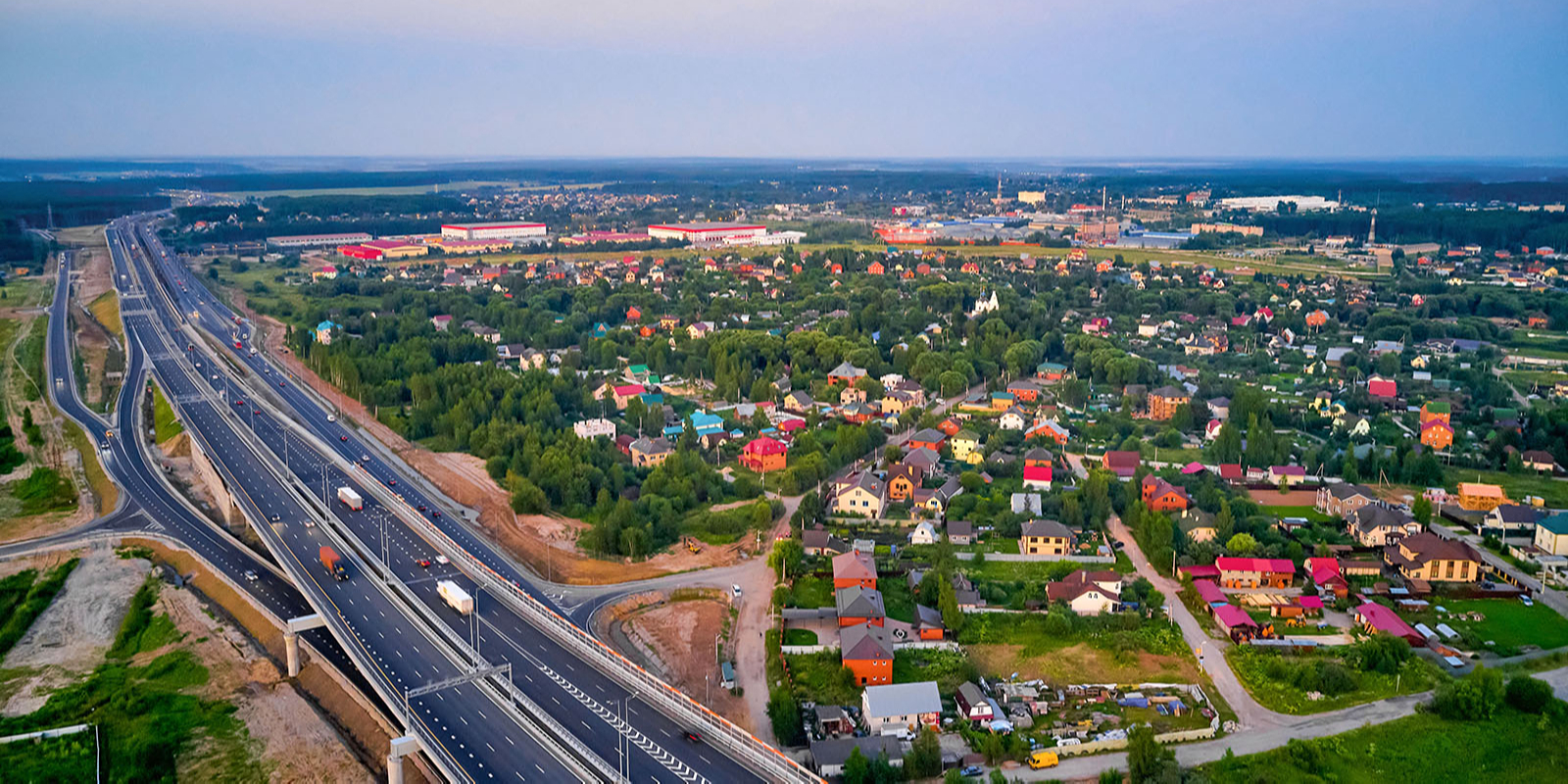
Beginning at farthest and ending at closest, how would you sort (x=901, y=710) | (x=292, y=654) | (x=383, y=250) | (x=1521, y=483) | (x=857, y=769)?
(x=383, y=250) < (x=1521, y=483) < (x=292, y=654) < (x=901, y=710) < (x=857, y=769)

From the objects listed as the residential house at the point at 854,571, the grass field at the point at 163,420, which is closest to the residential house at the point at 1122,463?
the residential house at the point at 854,571

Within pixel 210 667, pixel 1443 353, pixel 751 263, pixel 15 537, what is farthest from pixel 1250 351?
pixel 15 537

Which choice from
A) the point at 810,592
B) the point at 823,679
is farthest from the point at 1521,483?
the point at 823,679

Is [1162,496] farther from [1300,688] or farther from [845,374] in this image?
[845,374]

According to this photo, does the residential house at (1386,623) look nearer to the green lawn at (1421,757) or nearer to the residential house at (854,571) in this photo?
the green lawn at (1421,757)

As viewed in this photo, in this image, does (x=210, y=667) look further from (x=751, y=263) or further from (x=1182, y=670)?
(x=751, y=263)

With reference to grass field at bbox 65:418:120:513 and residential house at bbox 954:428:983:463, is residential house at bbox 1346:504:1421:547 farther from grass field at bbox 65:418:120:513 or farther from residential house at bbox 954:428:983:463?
grass field at bbox 65:418:120:513
